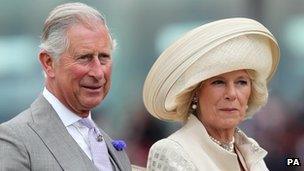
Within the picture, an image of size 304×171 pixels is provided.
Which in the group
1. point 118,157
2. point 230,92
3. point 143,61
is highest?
point 230,92

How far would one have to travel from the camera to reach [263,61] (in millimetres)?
2871

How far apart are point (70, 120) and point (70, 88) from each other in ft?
0.39

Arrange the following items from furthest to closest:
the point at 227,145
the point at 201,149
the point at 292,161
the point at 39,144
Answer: the point at 292,161
the point at 227,145
the point at 201,149
the point at 39,144

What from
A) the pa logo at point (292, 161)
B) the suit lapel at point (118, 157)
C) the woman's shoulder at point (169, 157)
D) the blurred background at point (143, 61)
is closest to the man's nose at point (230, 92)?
the woman's shoulder at point (169, 157)

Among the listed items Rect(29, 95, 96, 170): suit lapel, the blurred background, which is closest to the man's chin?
Rect(29, 95, 96, 170): suit lapel

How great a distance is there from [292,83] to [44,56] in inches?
113

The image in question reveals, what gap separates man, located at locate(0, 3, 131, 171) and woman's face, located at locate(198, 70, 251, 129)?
1.33ft

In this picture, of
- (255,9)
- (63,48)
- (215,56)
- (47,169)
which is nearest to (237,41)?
(215,56)

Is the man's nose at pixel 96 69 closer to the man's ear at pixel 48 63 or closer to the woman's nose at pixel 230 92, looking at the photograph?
the man's ear at pixel 48 63

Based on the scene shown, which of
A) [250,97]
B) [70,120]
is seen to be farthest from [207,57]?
[70,120]

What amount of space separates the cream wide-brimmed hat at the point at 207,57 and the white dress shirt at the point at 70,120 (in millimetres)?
399

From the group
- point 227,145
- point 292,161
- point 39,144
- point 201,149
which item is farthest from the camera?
point 292,161

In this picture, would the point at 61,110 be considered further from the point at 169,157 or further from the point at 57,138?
the point at 169,157

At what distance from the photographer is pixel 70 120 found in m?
2.58
